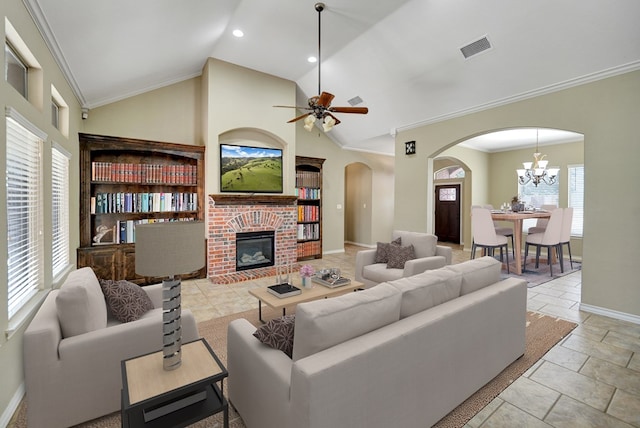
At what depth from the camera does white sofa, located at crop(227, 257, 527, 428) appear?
4.26 feet

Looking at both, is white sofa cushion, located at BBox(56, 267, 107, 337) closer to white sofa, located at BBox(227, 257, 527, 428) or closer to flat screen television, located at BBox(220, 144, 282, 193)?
white sofa, located at BBox(227, 257, 527, 428)

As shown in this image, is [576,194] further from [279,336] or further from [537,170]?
[279,336]

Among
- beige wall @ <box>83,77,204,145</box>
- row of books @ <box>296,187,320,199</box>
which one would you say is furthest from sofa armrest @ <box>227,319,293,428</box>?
row of books @ <box>296,187,320,199</box>

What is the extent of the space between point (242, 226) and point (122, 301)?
3.15 meters

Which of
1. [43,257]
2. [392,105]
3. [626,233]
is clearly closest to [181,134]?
[43,257]

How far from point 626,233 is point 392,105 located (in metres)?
3.63

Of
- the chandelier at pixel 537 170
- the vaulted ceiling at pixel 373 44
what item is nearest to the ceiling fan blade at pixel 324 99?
the vaulted ceiling at pixel 373 44

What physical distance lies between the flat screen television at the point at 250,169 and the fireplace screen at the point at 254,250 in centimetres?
82

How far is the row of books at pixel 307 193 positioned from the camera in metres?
6.76

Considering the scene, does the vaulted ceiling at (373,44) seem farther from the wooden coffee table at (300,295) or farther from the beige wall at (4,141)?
the wooden coffee table at (300,295)

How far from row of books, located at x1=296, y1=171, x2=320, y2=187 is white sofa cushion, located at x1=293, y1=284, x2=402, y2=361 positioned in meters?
5.21

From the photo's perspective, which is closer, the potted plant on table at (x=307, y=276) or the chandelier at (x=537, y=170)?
the potted plant on table at (x=307, y=276)

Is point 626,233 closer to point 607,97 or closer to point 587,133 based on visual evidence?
point 587,133

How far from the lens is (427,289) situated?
6.28 feet
